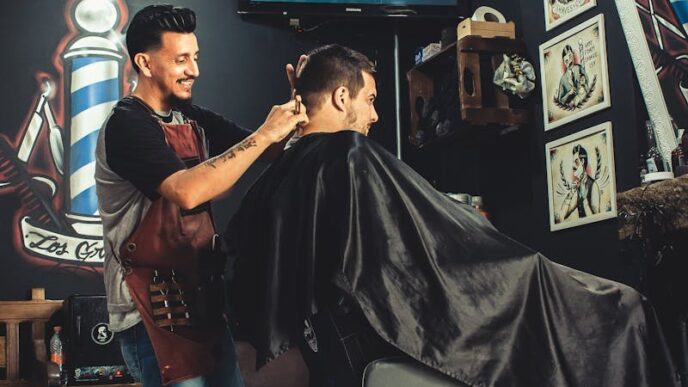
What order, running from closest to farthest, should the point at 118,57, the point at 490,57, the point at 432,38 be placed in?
1. the point at 490,57
2. the point at 118,57
3. the point at 432,38

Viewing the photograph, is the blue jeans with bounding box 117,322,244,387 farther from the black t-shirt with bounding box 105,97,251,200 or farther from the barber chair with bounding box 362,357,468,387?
the barber chair with bounding box 362,357,468,387

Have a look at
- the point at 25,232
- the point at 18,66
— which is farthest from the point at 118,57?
the point at 25,232

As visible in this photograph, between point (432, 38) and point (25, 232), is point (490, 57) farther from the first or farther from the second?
point (25, 232)

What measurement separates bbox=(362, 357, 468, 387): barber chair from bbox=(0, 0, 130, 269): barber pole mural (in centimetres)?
311

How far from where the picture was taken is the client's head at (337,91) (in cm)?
247

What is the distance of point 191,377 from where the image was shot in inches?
85.5

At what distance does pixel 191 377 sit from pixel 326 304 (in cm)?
42

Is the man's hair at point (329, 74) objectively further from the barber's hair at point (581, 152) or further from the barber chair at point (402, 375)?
the barber's hair at point (581, 152)

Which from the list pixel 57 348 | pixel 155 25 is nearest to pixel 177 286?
pixel 155 25

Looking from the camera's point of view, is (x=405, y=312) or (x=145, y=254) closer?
(x=405, y=312)

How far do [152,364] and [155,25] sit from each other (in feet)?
3.08

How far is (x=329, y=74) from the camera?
248 centimetres

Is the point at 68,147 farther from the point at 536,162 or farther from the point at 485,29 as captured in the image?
the point at 536,162

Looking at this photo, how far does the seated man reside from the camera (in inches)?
79.3
